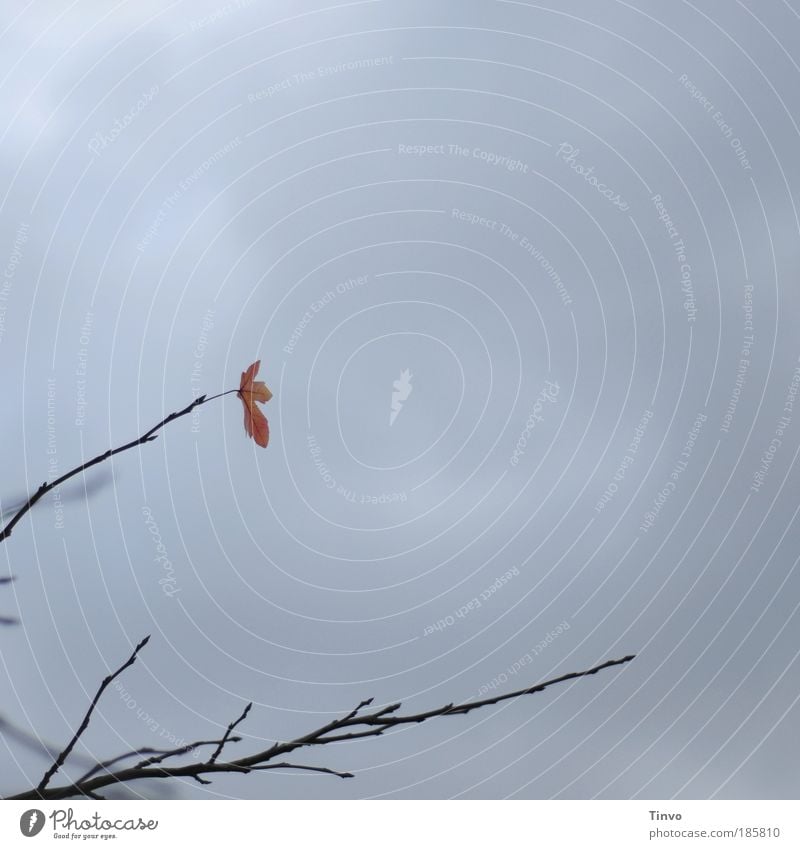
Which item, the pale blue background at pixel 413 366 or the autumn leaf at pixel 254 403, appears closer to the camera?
the autumn leaf at pixel 254 403

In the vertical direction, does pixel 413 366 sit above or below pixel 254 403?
above

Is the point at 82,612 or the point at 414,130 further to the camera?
the point at 414,130

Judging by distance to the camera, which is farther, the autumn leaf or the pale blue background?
the pale blue background

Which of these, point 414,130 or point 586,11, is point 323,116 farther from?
point 586,11

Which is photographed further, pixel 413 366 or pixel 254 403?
pixel 413 366

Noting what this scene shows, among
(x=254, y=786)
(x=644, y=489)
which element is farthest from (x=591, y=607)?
(x=254, y=786)

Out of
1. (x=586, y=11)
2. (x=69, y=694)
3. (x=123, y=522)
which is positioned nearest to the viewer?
(x=69, y=694)
